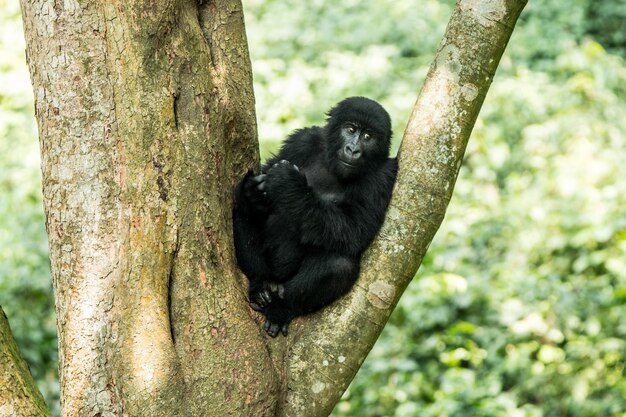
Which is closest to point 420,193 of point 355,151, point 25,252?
point 355,151

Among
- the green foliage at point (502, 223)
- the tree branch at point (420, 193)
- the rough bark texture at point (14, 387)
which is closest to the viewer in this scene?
the rough bark texture at point (14, 387)

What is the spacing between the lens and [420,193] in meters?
→ 3.59

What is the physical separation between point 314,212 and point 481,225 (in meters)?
5.08

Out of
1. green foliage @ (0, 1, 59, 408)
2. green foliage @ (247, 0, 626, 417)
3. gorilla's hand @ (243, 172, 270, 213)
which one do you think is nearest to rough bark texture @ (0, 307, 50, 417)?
gorilla's hand @ (243, 172, 270, 213)

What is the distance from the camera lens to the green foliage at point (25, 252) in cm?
703

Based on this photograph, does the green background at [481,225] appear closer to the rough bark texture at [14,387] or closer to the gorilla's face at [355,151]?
the gorilla's face at [355,151]

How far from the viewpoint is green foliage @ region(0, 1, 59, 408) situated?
277 inches

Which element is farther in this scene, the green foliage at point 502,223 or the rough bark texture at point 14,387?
the green foliage at point 502,223

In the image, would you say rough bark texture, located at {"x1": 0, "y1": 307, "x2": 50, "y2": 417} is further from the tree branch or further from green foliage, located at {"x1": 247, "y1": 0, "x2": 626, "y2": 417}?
green foliage, located at {"x1": 247, "y1": 0, "x2": 626, "y2": 417}

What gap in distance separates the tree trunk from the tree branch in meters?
0.01

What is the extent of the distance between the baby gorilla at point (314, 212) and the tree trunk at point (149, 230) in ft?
1.01

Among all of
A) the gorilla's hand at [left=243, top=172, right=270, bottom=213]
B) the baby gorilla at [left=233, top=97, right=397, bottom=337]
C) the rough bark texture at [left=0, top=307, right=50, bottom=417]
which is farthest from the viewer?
the gorilla's hand at [left=243, top=172, right=270, bottom=213]

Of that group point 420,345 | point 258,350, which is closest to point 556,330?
Result: point 420,345

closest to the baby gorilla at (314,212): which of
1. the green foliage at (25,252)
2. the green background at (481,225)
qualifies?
the green background at (481,225)
